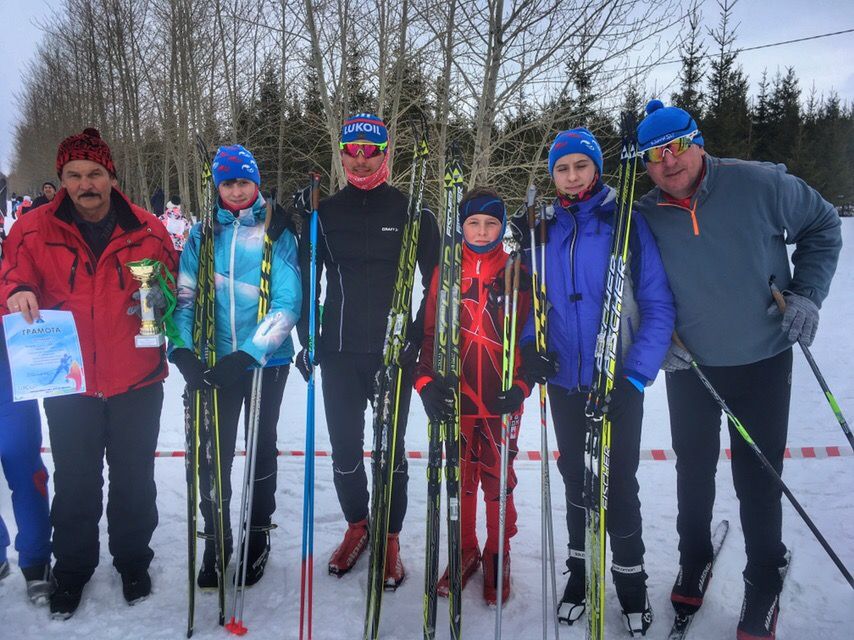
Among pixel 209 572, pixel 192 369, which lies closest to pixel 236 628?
pixel 209 572

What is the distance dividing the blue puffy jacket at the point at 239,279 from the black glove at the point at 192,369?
118 mm

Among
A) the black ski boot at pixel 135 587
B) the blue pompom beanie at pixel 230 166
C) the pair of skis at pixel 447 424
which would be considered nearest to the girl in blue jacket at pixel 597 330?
the pair of skis at pixel 447 424

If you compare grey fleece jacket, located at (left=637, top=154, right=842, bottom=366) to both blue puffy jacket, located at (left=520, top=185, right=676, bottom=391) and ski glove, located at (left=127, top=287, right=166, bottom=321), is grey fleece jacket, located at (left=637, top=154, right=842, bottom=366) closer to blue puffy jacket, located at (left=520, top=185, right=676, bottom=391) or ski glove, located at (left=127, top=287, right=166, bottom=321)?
blue puffy jacket, located at (left=520, top=185, right=676, bottom=391)

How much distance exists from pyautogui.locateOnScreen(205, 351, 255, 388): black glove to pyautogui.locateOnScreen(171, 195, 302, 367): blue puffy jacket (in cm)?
13

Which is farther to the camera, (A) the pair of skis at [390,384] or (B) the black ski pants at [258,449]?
(B) the black ski pants at [258,449]

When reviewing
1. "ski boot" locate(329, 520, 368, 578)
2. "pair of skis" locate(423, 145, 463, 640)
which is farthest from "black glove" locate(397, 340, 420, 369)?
"ski boot" locate(329, 520, 368, 578)

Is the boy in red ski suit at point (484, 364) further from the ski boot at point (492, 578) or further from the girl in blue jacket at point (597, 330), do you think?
the girl in blue jacket at point (597, 330)

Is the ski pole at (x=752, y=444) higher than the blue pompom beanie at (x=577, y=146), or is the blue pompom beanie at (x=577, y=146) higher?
the blue pompom beanie at (x=577, y=146)

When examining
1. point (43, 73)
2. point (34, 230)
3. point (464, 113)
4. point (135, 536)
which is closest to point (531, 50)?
point (464, 113)

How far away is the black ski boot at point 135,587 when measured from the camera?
8.70 feet

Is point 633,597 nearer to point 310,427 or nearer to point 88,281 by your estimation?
point 310,427

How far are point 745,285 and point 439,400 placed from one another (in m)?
1.27

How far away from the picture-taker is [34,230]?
241cm

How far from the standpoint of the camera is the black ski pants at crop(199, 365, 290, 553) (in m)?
2.67
